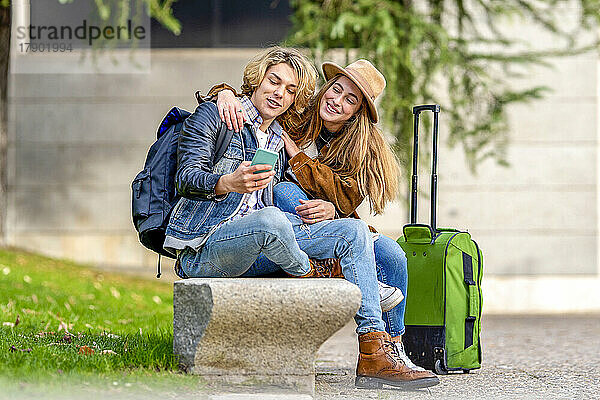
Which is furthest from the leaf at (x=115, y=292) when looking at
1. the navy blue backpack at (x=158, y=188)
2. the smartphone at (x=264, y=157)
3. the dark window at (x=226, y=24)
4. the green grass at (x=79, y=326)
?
the smartphone at (x=264, y=157)

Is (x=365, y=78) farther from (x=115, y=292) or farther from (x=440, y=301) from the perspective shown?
(x=115, y=292)

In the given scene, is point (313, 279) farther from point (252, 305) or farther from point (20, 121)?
point (20, 121)

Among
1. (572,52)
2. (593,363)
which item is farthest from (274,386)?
(572,52)

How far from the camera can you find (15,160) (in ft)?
35.6

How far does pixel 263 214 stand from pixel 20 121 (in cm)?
782

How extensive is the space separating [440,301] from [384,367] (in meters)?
0.63

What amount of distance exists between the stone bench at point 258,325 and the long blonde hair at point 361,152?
2.09ft

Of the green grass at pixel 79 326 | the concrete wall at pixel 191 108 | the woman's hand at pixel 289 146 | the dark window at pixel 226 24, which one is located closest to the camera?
the green grass at pixel 79 326

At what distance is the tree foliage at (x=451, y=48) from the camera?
9.37 metres

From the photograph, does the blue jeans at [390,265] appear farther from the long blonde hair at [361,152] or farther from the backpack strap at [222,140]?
the backpack strap at [222,140]

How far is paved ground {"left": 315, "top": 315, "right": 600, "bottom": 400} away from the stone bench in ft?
1.28

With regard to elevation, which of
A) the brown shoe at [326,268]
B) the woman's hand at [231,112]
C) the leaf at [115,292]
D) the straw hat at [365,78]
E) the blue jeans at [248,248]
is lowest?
the leaf at [115,292]

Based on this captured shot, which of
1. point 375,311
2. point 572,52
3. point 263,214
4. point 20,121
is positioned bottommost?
point 375,311

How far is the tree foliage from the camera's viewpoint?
9367mm
